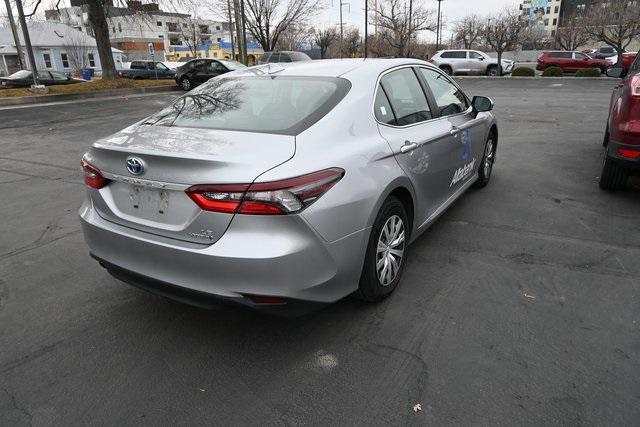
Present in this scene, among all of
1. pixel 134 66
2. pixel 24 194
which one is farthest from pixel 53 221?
pixel 134 66

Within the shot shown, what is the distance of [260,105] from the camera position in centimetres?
321

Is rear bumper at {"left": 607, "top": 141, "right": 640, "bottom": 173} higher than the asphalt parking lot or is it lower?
higher

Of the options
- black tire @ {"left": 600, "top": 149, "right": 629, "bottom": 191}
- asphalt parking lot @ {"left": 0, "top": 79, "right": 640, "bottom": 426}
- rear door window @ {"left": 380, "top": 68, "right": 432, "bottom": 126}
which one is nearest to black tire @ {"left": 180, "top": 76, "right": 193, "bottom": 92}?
asphalt parking lot @ {"left": 0, "top": 79, "right": 640, "bottom": 426}

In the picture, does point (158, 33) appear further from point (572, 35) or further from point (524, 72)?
point (524, 72)

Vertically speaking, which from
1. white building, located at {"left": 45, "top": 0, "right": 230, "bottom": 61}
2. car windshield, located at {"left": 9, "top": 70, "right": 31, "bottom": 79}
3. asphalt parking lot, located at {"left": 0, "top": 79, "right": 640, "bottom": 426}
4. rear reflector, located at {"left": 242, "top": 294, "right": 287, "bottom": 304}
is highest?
white building, located at {"left": 45, "top": 0, "right": 230, "bottom": 61}

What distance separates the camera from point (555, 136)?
9.39 meters

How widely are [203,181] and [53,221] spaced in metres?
3.47

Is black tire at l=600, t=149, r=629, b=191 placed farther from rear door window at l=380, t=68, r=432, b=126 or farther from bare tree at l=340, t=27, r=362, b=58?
bare tree at l=340, t=27, r=362, b=58

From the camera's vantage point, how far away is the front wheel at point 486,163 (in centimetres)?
564

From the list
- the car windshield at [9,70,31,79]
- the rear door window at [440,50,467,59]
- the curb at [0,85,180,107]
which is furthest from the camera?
the rear door window at [440,50,467,59]

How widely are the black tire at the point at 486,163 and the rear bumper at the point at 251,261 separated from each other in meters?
3.37

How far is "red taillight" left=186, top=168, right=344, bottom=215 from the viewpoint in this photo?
91.4 inches

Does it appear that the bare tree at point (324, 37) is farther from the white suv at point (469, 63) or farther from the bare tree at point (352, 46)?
the white suv at point (469, 63)

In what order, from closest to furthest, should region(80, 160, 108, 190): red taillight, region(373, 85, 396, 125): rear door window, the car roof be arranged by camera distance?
region(80, 160, 108, 190): red taillight
region(373, 85, 396, 125): rear door window
the car roof
